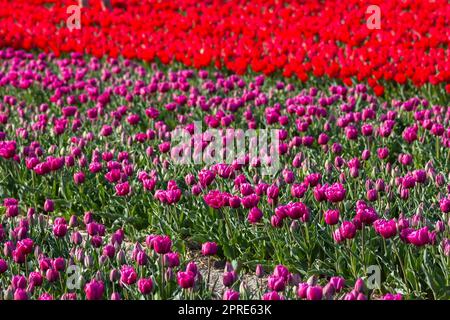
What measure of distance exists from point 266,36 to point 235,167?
528cm

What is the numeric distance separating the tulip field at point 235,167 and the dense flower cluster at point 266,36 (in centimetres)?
4

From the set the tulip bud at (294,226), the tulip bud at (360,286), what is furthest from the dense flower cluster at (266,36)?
the tulip bud at (360,286)

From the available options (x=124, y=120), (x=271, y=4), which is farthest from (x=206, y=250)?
(x=271, y=4)

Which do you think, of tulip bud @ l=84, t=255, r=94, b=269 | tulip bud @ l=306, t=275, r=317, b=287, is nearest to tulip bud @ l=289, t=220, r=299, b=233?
tulip bud @ l=306, t=275, r=317, b=287

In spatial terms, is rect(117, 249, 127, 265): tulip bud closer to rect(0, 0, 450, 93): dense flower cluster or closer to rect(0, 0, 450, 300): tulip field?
rect(0, 0, 450, 300): tulip field

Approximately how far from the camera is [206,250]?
3938 millimetres

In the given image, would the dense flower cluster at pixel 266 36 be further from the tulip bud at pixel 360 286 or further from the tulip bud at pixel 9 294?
the tulip bud at pixel 9 294

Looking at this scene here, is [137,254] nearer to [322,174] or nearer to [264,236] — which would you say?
[264,236]

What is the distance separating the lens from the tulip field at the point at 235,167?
13.1ft

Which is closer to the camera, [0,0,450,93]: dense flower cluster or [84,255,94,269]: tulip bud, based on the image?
[84,255,94,269]: tulip bud

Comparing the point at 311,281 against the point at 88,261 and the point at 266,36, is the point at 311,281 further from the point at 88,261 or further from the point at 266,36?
the point at 266,36

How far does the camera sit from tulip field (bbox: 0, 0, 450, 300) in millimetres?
3994

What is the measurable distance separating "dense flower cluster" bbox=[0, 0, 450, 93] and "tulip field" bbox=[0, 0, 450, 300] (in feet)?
0.12

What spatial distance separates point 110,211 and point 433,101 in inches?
138
